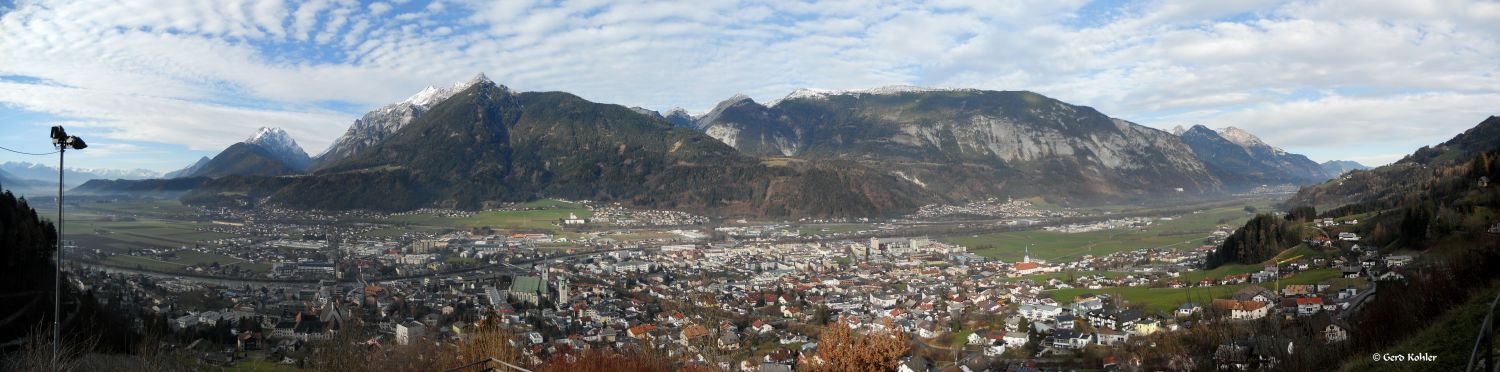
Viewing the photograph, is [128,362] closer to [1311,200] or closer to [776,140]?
[1311,200]

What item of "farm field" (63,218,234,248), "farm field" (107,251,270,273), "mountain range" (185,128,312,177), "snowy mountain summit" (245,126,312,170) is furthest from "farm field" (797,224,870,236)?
"snowy mountain summit" (245,126,312,170)

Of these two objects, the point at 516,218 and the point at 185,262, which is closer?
the point at 185,262

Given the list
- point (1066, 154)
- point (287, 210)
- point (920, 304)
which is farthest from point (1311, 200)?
point (287, 210)

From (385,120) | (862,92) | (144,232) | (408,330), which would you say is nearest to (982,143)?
(862,92)

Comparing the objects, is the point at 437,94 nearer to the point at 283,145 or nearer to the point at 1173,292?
the point at 283,145

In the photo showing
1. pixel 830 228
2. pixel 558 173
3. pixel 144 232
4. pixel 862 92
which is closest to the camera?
pixel 144 232

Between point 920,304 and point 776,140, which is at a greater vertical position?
point 776,140

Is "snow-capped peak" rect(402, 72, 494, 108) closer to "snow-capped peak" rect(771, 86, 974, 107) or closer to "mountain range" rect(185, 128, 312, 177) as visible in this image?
"mountain range" rect(185, 128, 312, 177)
